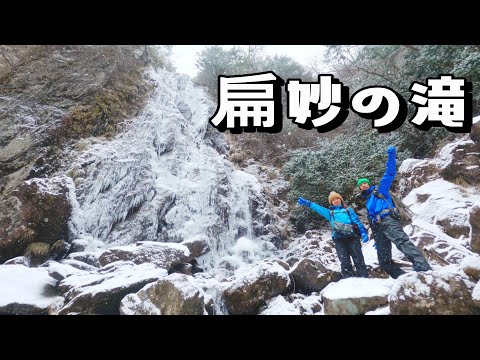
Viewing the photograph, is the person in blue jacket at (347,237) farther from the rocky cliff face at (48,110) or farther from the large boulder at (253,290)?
the rocky cliff face at (48,110)

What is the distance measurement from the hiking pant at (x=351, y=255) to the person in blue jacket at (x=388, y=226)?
0.24 m

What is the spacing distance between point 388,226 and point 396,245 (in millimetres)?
239

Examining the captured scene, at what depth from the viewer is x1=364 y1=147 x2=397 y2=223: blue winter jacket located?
376 cm

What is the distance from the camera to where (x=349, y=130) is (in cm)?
1002

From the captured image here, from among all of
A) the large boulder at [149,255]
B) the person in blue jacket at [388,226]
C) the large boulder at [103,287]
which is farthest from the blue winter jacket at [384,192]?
the large boulder at [149,255]

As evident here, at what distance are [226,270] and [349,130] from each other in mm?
6311

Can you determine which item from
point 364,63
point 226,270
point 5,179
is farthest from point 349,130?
point 5,179

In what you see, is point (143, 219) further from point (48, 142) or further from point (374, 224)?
point (374, 224)

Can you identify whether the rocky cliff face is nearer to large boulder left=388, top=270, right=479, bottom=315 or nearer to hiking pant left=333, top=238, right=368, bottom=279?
hiking pant left=333, top=238, right=368, bottom=279

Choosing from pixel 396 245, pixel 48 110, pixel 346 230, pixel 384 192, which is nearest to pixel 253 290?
pixel 346 230

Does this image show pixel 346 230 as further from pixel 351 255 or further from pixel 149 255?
pixel 149 255

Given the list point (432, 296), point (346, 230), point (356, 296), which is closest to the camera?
point (432, 296)

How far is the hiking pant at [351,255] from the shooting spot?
13.1 ft

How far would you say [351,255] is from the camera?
406cm
